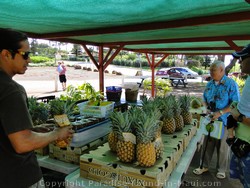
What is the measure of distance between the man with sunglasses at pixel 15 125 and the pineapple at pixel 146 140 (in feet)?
2.02

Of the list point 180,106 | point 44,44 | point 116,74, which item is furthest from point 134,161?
point 44,44

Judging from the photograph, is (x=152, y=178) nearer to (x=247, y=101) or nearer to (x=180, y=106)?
(x=247, y=101)

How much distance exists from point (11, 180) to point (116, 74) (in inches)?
1025

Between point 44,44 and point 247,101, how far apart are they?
232 ft

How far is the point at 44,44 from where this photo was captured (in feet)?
216

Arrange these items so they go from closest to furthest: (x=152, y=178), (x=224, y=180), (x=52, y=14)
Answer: (x=152, y=178)
(x=52, y=14)
(x=224, y=180)

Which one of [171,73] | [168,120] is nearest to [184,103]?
[168,120]

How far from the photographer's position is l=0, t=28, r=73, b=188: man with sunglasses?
109 centimetres

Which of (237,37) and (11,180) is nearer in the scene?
(11,180)

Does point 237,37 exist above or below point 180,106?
above

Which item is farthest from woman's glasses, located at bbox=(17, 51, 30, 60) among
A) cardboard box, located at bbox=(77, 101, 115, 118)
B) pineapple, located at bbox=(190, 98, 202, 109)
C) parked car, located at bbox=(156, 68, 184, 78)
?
parked car, located at bbox=(156, 68, 184, 78)

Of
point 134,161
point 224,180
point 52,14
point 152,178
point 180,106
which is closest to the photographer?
point 152,178

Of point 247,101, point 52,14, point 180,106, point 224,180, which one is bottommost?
point 224,180

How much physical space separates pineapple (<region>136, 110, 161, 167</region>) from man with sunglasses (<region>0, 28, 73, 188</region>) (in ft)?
2.02
